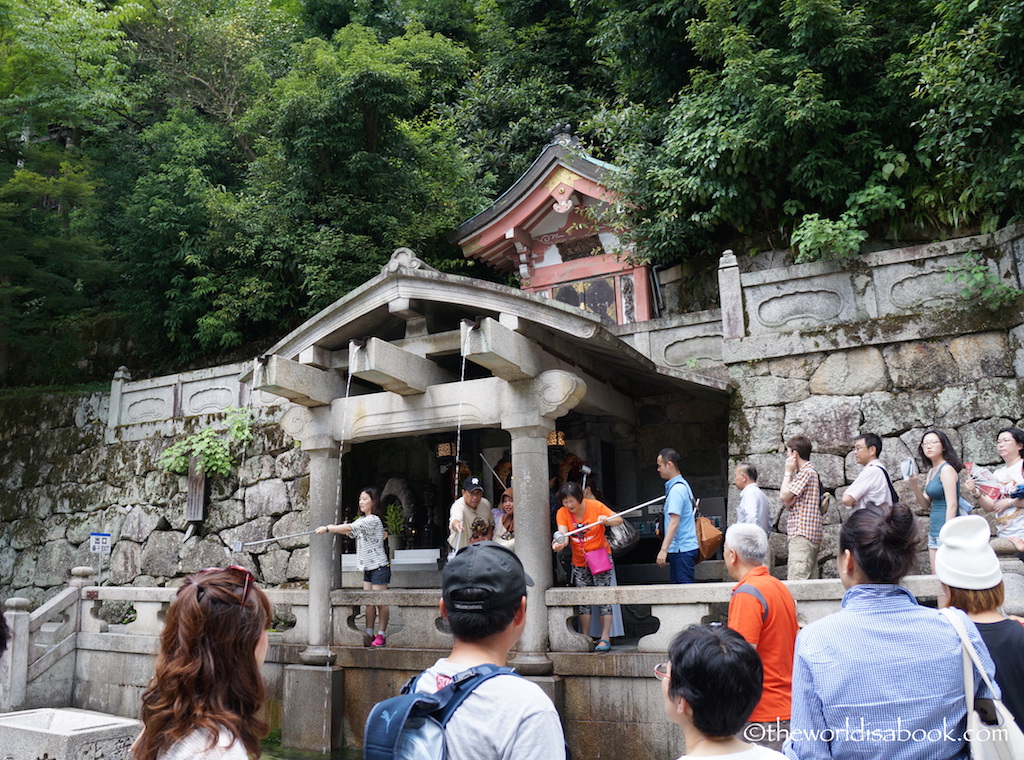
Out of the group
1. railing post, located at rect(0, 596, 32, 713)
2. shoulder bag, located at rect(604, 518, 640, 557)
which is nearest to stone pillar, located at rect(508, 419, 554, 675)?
shoulder bag, located at rect(604, 518, 640, 557)

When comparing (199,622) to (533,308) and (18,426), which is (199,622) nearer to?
(533,308)

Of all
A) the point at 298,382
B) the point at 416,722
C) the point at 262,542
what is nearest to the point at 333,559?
the point at 262,542

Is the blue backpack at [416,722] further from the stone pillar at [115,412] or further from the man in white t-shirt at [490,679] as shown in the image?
the stone pillar at [115,412]

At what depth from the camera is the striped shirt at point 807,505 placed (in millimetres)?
7379

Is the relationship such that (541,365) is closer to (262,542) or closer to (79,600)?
(262,542)

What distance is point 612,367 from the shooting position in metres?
9.88

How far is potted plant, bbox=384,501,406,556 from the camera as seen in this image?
42.1 ft

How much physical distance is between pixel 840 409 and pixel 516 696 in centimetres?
807

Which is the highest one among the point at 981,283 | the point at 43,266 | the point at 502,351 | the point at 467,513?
the point at 43,266

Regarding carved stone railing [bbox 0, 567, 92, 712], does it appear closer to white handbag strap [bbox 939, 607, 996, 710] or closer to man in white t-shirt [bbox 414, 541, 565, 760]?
man in white t-shirt [bbox 414, 541, 565, 760]

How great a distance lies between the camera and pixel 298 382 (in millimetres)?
8750

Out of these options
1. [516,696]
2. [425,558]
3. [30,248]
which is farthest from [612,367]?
[30,248]

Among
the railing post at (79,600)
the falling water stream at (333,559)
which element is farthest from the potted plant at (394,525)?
the railing post at (79,600)

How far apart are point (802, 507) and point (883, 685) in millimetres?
5106
